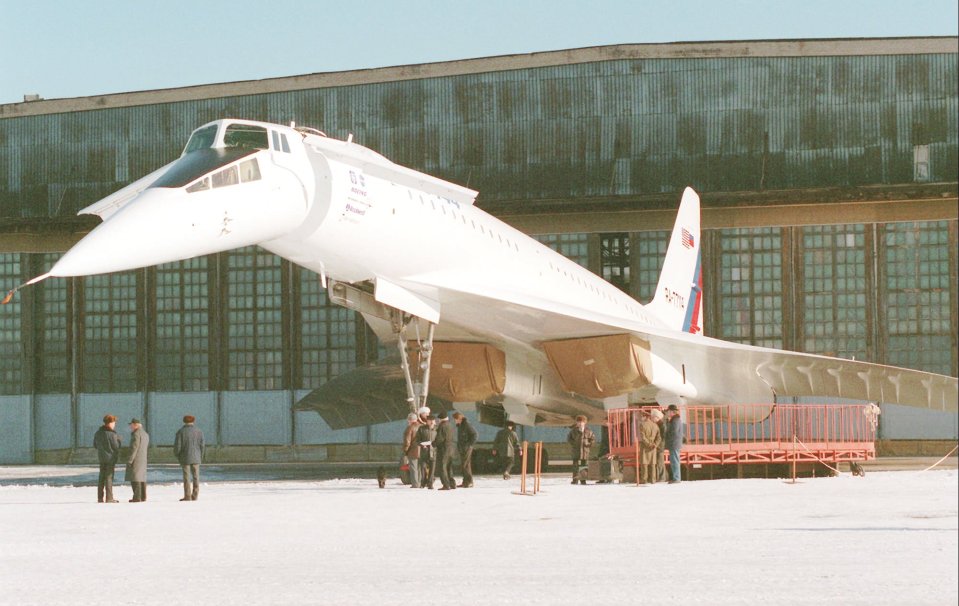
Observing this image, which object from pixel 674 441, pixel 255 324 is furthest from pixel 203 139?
pixel 255 324

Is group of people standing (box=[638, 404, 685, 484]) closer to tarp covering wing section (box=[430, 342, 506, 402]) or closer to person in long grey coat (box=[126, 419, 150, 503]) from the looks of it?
tarp covering wing section (box=[430, 342, 506, 402])

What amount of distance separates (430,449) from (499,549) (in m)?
9.26

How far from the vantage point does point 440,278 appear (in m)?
20.7

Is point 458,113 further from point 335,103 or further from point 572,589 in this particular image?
point 572,589

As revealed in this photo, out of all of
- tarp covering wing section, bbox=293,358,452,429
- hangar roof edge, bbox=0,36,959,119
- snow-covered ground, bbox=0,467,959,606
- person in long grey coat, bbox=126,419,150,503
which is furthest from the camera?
hangar roof edge, bbox=0,36,959,119

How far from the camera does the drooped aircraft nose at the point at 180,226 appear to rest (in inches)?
547

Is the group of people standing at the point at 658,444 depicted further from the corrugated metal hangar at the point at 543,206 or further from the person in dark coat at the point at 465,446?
the corrugated metal hangar at the point at 543,206

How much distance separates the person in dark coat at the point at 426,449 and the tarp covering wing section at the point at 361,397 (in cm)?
1092

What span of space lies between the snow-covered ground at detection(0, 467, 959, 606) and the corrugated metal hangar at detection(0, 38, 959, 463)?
19.8 metres

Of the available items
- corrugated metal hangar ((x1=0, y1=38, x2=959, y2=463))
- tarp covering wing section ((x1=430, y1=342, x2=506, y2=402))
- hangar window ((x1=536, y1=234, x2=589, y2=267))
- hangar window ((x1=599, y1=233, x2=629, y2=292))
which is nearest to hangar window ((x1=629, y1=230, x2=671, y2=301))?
corrugated metal hangar ((x1=0, y1=38, x2=959, y2=463))

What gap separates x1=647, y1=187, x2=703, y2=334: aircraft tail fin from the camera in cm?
3156

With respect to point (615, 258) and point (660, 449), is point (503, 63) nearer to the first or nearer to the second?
point (615, 258)

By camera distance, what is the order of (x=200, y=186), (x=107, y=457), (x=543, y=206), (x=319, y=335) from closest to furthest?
1. (x=200, y=186)
2. (x=107, y=457)
3. (x=543, y=206)
4. (x=319, y=335)

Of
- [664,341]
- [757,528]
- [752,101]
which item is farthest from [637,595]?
[752,101]
